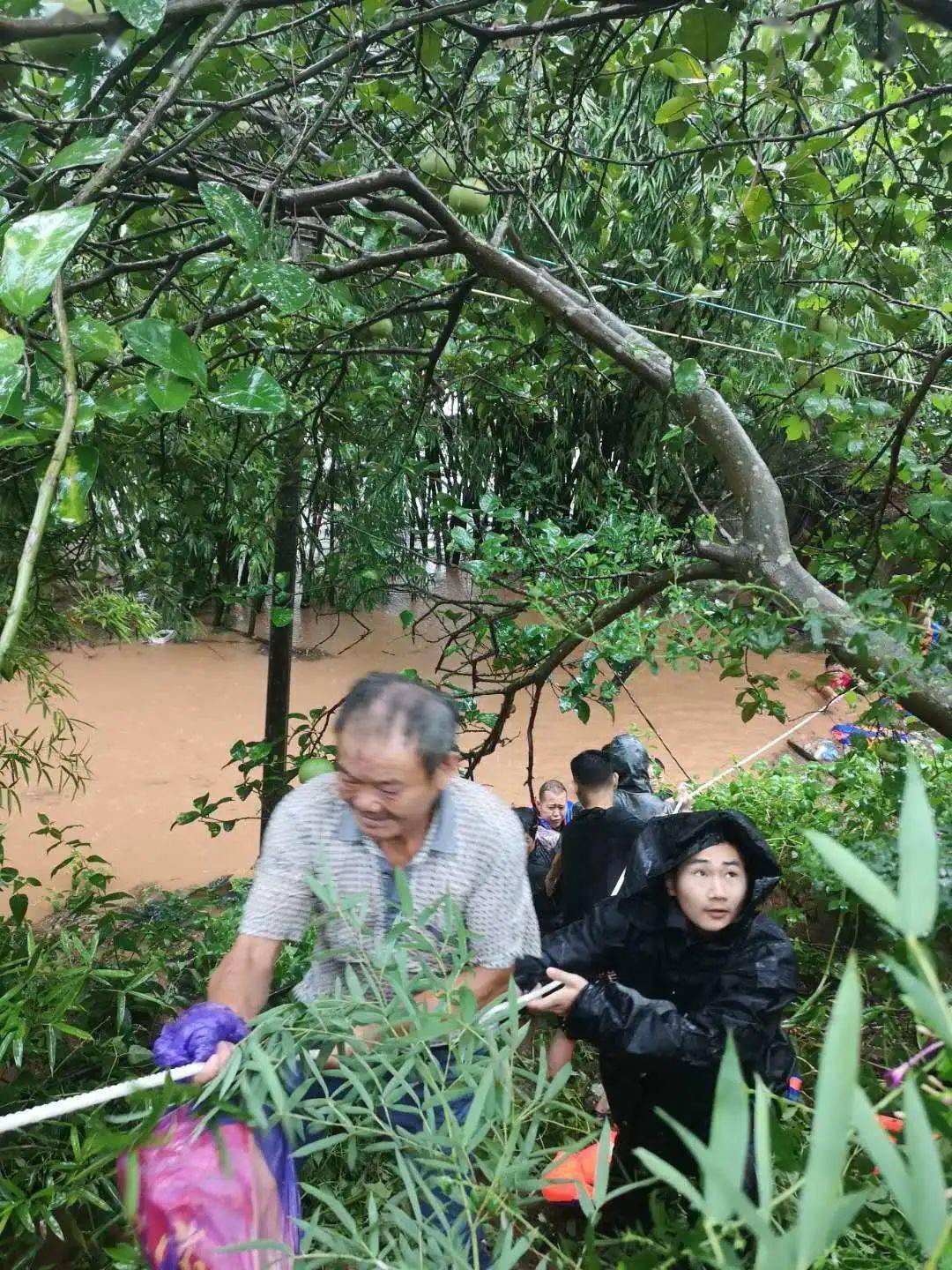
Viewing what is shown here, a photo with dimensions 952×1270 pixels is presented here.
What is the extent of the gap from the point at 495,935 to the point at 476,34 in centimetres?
134

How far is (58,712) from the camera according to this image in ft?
9.16

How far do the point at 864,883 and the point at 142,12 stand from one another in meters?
0.90

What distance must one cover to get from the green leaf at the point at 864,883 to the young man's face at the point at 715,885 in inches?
47.1

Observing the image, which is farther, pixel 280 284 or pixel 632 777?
pixel 632 777

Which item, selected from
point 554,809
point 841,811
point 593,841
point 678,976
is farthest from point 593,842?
point 841,811

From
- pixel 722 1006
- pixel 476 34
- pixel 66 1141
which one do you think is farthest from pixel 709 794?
pixel 476 34

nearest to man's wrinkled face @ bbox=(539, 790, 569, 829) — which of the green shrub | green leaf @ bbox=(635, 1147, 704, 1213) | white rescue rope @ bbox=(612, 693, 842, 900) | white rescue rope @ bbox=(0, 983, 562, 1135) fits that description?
white rescue rope @ bbox=(612, 693, 842, 900)

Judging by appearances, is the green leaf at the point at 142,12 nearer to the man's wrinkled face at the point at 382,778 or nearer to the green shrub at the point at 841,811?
the man's wrinkled face at the point at 382,778

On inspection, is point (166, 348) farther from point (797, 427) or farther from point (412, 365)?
point (412, 365)

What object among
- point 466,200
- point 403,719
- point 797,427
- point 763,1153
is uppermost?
point 466,200

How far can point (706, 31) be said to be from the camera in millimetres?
1243

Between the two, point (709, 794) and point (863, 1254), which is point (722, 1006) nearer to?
point (863, 1254)

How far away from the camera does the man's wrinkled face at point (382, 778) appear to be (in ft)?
3.46

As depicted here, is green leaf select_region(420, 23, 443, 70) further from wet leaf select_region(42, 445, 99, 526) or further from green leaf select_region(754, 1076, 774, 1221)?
green leaf select_region(754, 1076, 774, 1221)
